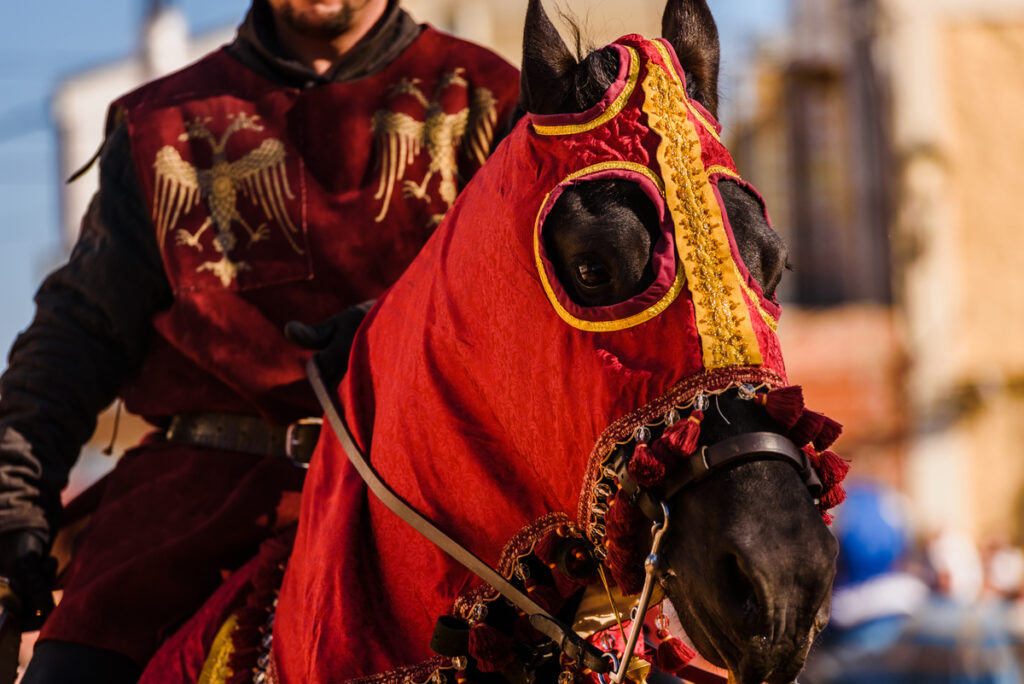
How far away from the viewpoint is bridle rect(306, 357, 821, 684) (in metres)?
1.78

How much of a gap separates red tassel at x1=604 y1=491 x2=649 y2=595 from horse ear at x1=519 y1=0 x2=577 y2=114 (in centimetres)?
66

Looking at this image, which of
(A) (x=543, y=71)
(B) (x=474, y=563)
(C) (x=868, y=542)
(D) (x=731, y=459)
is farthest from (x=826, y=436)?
(C) (x=868, y=542)

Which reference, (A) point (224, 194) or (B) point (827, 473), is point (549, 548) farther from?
(A) point (224, 194)

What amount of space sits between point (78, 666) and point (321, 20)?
159 centimetres

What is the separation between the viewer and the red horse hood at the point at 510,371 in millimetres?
1925

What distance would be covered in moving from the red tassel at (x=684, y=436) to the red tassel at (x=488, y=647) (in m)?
0.53

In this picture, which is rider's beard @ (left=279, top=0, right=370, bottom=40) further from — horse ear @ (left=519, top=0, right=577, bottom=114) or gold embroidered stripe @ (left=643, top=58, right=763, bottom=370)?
gold embroidered stripe @ (left=643, top=58, right=763, bottom=370)

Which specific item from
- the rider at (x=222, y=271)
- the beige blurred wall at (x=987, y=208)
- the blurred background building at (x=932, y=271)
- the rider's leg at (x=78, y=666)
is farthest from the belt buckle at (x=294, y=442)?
the beige blurred wall at (x=987, y=208)

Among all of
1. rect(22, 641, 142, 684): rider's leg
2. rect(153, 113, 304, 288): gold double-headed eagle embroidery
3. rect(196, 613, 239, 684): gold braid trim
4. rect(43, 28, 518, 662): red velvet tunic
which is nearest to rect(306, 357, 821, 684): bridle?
rect(196, 613, 239, 684): gold braid trim

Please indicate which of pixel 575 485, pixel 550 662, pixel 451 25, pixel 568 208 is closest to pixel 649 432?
pixel 575 485

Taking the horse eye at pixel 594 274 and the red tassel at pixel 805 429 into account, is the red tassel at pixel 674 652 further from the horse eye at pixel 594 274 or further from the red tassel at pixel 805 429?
the horse eye at pixel 594 274

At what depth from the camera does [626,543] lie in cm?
189

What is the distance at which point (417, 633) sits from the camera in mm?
2291

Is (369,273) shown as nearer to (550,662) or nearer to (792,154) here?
(550,662)
